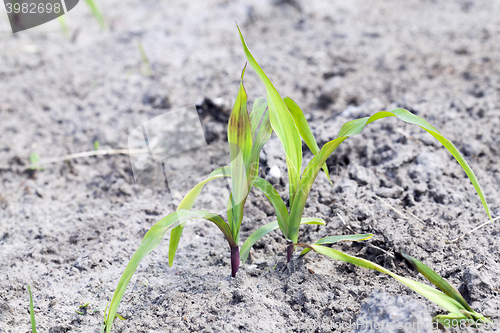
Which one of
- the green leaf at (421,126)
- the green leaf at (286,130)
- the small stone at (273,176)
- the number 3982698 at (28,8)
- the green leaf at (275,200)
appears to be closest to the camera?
the green leaf at (421,126)

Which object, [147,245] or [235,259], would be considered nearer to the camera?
[147,245]

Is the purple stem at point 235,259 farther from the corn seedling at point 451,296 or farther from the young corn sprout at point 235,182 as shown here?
the corn seedling at point 451,296

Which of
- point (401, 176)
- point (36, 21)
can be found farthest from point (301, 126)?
point (36, 21)

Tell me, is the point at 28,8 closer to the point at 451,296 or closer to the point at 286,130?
the point at 286,130

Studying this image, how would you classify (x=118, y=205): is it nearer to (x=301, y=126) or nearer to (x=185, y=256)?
(x=185, y=256)

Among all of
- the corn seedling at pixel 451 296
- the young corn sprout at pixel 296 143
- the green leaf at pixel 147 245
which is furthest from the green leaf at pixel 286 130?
the corn seedling at pixel 451 296

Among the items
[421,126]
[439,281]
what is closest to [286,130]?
[421,126]

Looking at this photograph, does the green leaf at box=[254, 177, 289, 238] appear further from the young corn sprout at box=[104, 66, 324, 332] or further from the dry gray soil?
the dry gray soil
